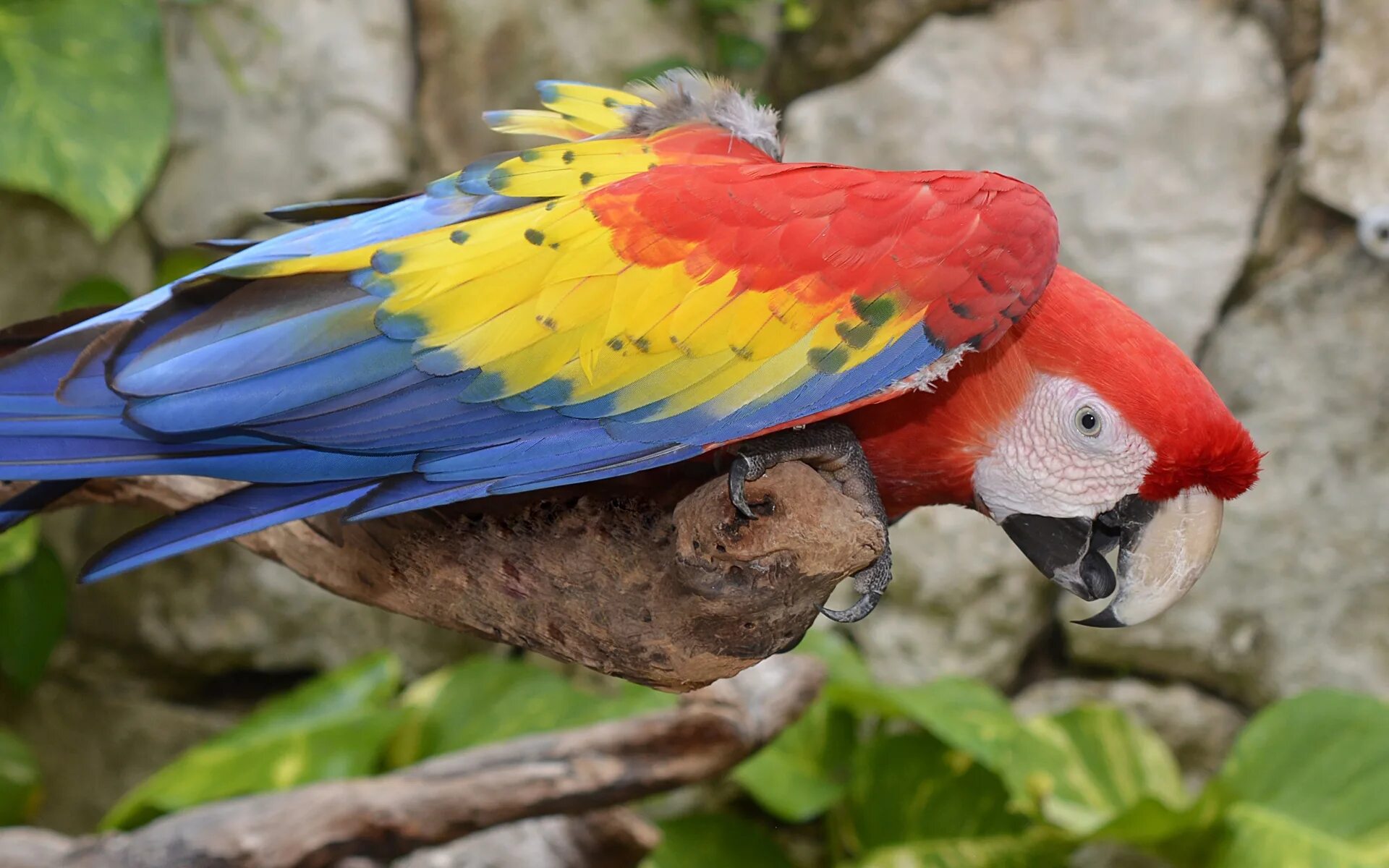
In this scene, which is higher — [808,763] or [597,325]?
[597,325]

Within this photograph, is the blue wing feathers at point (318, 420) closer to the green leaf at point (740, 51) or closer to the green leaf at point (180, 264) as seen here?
the green leaf at point (180, 264)

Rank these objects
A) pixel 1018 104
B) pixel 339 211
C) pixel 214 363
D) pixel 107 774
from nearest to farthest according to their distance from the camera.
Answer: pixel 214 363, pixel 339 211, pixel 1018 104, pixel 107 774

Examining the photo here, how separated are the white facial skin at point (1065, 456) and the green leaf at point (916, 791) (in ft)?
3.00

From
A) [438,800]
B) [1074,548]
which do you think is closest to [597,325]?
[1074,548]

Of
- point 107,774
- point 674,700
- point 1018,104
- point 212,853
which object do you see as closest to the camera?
point 212,853

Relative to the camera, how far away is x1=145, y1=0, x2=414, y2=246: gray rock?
6.18 feet

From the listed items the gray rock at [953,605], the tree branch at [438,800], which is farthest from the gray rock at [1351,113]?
the tree branch at [438,800]

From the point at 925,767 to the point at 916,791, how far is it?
0.04 metres

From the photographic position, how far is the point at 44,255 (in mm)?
1886

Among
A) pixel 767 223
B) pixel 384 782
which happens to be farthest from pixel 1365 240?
pixel 384 782

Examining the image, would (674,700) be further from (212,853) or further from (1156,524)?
(1156,524)

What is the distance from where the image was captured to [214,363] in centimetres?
78

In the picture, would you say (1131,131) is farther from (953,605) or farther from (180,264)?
(180,264)

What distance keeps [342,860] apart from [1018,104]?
56.4 inches
